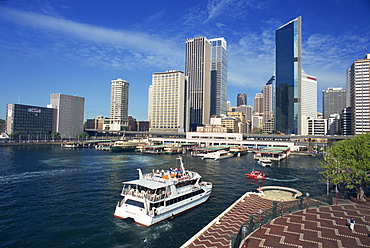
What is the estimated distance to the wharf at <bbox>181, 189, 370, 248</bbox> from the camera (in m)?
21.4

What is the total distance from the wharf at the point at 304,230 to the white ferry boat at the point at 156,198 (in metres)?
8.90

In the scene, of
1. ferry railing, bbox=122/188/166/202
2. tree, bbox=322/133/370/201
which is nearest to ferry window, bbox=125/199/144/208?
ferry railing, bbox=122/188/166/202

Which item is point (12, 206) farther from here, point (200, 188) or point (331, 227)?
point (331, 227)

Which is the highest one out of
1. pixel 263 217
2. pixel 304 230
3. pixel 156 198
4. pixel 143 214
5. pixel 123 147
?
pixel 263 217

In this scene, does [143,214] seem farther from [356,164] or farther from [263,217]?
[356,164]

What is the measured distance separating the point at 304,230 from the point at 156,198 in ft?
65.2

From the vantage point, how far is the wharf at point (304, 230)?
21.4 m

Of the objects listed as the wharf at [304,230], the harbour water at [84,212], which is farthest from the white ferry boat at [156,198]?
the wharf at [304,230]

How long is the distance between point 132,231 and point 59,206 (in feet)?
57.5

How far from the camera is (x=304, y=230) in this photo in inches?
942

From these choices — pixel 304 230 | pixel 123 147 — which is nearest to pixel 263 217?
pixel 304 230

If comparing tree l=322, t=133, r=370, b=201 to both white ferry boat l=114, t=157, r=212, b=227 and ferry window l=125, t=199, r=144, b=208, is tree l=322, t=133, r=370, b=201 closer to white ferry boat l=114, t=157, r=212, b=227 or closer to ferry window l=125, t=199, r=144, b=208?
white ferry boat l=114, t=157, r=212, b=227

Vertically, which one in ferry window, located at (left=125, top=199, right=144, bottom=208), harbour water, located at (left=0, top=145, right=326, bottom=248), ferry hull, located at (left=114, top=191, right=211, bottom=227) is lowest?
harbour water, located at (left=0, top=145, right=326, bottom=248)

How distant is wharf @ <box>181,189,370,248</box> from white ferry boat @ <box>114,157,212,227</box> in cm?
890
